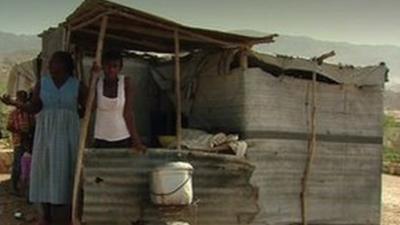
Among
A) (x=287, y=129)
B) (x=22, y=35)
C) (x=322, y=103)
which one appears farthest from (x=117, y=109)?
(x=22, y=35)

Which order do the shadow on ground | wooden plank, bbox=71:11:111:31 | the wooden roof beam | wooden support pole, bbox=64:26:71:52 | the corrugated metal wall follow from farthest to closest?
the shadow on ground
the corrugated metal wall
the wooden roof beam
wooden support pole, bbox=64:26:71:52
wooden plank, bbox=71:11:111:31

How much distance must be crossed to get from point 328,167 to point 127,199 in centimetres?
287

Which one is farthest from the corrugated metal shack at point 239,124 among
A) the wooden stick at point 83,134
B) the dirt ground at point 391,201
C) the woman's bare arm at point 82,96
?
the dirt ground at point 391,201

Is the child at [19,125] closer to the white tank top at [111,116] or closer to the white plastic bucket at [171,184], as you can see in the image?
the white tank top at [111,116]

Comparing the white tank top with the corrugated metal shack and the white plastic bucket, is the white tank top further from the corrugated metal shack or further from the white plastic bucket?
the white plastic bucket

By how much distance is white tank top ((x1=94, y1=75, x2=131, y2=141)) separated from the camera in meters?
6.41

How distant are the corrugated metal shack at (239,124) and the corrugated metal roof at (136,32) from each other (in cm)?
1

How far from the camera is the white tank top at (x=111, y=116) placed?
252 inches

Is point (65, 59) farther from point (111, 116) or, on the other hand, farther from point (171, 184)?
point (171, 184)

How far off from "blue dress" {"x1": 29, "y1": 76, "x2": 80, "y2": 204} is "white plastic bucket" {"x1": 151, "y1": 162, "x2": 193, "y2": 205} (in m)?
0.86

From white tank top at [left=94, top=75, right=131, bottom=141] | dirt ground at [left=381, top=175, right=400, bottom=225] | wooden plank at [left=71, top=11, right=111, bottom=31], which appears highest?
wooden plank at [left=71, top=11, right=111, bottom=31]

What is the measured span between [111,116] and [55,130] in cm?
55

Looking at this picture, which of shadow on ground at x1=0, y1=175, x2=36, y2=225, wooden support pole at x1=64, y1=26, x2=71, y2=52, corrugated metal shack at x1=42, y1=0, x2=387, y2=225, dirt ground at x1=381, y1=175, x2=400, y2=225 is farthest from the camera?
dirt ground at x1=381, y1=175, x2=400, y2=225

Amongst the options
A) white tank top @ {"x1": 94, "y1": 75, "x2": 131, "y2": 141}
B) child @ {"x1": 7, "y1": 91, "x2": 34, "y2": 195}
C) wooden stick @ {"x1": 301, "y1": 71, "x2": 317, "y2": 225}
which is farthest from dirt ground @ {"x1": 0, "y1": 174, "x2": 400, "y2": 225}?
wooden stick @ {"x1": 301, "y1": 71, "x2": 317, "y2": 225}
